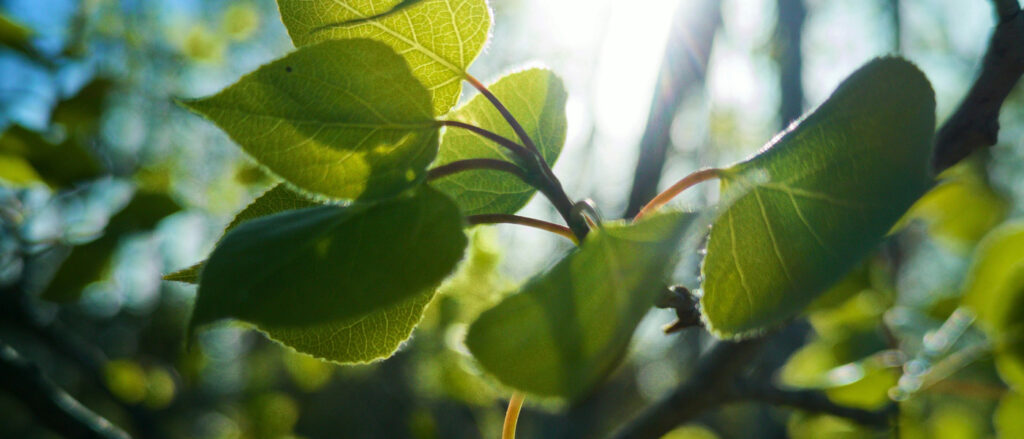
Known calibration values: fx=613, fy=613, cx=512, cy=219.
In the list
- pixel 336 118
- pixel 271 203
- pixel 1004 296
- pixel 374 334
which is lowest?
pixel 1004 296

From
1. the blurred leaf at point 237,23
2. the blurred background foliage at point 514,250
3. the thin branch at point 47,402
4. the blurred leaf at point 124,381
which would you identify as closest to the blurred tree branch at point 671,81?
the blurred background foliage at point 514,250

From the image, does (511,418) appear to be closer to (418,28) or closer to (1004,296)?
(418,28)

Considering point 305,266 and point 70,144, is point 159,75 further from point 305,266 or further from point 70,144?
point 305,266

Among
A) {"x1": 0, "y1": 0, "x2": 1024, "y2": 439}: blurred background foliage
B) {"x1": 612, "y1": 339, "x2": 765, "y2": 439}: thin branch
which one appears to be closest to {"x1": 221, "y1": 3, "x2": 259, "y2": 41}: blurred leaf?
{"x1": 0, "y1": 0, "x2": 1024, "y2": 439}: blurred background foliage

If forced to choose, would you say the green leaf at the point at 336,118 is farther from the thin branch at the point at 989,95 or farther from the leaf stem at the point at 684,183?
the thin branch at the point at 989,95

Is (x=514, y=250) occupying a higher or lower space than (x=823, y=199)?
lower

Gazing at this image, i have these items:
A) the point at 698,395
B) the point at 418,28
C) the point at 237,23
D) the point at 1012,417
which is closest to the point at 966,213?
the point at 1012,417

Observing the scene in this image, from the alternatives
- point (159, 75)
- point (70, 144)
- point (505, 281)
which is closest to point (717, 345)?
point (505, 281)
